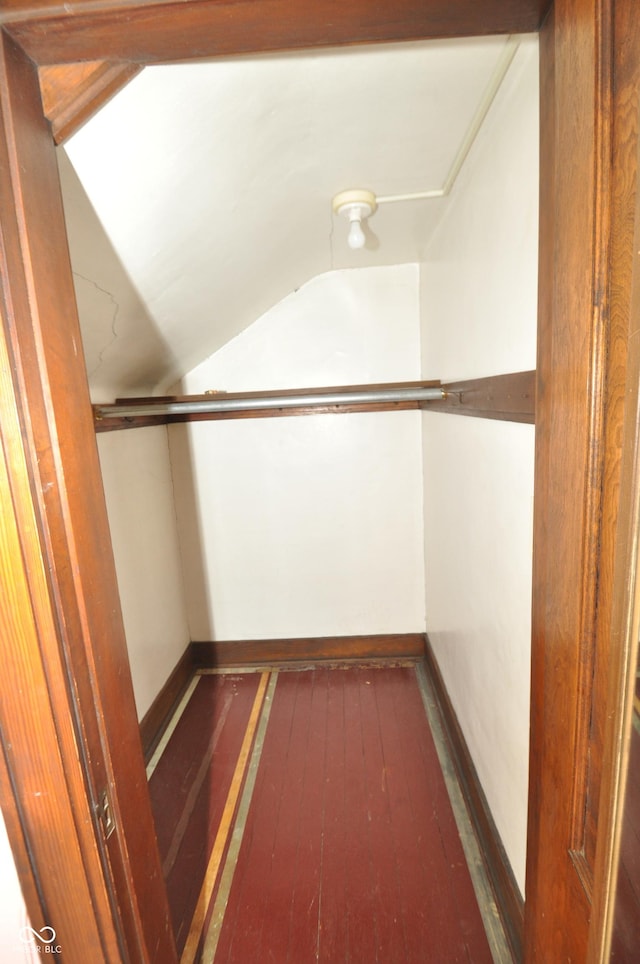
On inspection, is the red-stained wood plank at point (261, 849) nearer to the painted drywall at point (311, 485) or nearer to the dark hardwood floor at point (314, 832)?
the dark hardwood floor at point (314, 832)

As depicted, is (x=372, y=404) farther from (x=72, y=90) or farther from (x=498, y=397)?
(x=72, y=90)

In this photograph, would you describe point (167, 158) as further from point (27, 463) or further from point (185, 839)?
point (185, 839)

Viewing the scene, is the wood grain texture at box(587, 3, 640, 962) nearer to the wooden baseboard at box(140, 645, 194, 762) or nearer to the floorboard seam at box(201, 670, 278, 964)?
the floorboard seam at box(201, 670, 278, 964)

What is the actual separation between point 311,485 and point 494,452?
4.39ft

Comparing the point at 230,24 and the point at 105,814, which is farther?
the point at 105,814

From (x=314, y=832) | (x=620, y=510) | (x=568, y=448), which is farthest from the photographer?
(x=314, y=832)

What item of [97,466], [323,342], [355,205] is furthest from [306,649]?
[355,205]

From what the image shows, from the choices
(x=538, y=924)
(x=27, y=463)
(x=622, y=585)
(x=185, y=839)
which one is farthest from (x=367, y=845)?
(x=27, y=463)

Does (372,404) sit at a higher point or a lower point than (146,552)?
higher

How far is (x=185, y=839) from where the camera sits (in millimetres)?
1590

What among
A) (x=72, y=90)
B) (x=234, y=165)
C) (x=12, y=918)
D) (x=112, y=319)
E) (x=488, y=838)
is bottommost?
(x=488, y=838)

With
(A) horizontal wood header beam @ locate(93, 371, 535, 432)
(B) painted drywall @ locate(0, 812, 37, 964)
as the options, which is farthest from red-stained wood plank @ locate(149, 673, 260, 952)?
(A) horizontal wood header beam @ locate(93, 371, 535, 432)

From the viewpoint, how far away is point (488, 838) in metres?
1.39

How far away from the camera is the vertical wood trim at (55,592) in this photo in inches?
22.9
